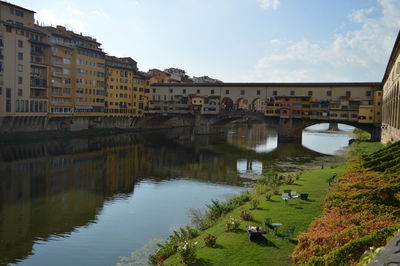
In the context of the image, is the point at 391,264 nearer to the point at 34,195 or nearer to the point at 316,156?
the point at 34,195

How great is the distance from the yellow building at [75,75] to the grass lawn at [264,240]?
2335 inches

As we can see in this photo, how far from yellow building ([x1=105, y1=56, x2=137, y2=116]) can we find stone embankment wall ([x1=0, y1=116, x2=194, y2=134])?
2181mm

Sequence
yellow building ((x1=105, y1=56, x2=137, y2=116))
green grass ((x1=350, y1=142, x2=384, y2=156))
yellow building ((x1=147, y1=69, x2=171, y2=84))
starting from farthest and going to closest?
yellow building ((x1=147, y1=69, x2=171, y2=84))
yellow building ((x1=105, y1=56, x2=137, y2=116))
green grass ((x1=350, y1=142, x2=384, y2=156))

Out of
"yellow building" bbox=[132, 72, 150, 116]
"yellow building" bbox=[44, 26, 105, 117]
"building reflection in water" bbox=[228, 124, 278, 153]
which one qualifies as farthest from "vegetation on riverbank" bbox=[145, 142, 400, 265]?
"yellow building" bbox=[132, 72, 150, 116]

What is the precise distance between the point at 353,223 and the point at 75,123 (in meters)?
70.5

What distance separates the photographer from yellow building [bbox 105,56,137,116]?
87375 millimetres

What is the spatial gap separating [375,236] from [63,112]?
70629mm

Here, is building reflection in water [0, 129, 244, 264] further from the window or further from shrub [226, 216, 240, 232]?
the window

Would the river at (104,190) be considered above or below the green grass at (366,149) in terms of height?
below

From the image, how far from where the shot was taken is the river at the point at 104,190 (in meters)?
20.4

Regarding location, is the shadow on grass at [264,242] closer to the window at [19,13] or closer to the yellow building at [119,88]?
the window at [19,13]

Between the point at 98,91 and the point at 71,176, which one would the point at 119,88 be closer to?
the point at 98,91

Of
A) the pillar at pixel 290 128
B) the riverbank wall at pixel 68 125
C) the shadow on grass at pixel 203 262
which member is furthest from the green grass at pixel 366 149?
the riverbank wall at pixel 68 125

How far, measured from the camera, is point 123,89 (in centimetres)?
9219
